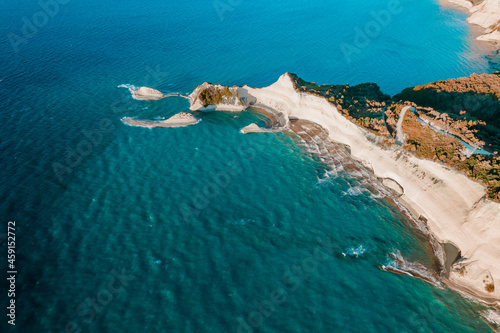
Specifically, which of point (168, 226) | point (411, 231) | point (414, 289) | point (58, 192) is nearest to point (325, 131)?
point (411, 231)

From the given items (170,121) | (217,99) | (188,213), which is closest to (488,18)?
(217,99)

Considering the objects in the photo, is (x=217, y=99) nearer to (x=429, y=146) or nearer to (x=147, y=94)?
(x=147, y=94)

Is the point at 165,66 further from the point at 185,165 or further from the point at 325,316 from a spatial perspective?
the point at 325,316

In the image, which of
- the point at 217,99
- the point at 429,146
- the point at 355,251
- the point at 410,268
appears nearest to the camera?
the point at 410,268

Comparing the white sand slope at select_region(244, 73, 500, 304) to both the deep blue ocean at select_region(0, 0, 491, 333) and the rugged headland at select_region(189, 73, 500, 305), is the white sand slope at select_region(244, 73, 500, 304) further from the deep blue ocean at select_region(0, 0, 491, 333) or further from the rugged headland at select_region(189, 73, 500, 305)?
the deep blue ocean at select_region(0, 0, 491, 333)

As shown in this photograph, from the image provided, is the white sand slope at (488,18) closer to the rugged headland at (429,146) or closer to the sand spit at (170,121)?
the rugged headland at (429,146)

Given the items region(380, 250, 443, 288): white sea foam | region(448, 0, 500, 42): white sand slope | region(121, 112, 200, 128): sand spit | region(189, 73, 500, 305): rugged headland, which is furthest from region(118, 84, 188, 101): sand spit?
region(448, 0, 500, 42): white sand slope

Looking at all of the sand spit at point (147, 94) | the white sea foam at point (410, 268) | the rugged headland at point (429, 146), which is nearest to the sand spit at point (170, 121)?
the rugged headland at point (429, 146)
